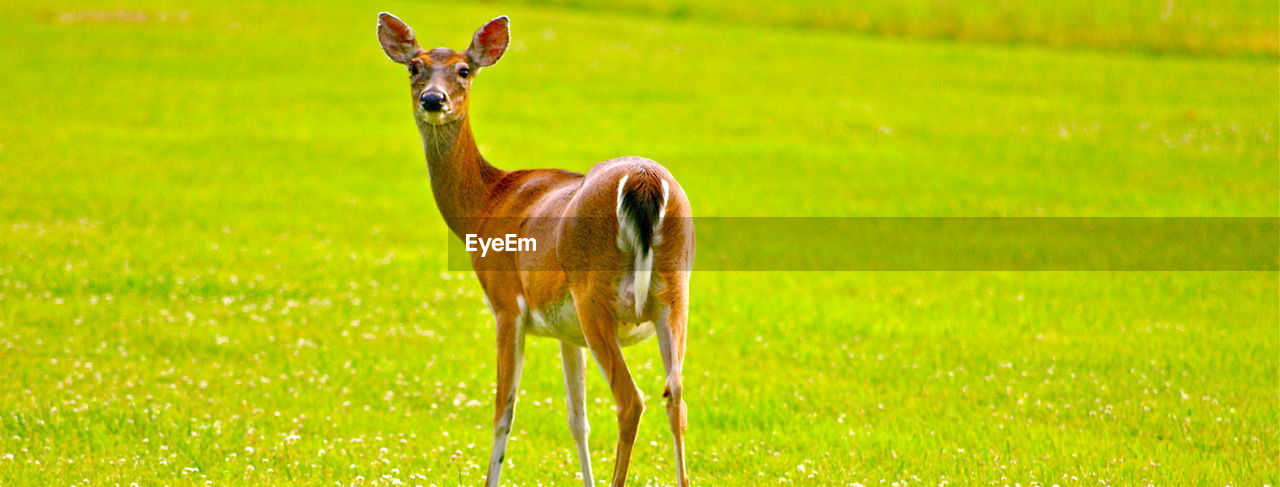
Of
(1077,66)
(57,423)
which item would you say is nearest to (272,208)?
(57,423)

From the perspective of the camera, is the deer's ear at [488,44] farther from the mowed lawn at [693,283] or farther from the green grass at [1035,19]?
the green grass at [1035,19]

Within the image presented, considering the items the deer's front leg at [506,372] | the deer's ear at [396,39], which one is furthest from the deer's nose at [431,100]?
the deer's front leg at [506,372]

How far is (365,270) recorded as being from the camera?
51.9 feet

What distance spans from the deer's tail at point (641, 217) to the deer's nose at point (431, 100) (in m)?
1.21

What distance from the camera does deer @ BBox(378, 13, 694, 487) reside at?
22.0 feet

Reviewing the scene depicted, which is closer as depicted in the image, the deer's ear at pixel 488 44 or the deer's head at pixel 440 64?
the deer's head at pixel 440 64

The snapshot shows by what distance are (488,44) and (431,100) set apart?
770 mm

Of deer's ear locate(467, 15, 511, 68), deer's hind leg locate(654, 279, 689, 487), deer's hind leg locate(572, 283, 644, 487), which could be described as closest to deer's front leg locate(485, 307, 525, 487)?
deer's hind leg locate(572, 283, 644, 487)

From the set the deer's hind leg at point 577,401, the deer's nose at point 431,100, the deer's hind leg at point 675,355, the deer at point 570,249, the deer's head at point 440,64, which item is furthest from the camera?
the deer's hind leg at point 577,401

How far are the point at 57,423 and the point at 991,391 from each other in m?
6.74

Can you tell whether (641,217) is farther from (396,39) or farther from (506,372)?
(396,39)

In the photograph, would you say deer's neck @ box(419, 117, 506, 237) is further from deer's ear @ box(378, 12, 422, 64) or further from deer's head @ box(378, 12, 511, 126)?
deer's ear @ box(378, 12, 422, 64)

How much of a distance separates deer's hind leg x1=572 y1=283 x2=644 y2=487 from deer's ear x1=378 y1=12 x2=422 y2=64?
79.7 inches

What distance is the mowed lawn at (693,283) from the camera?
9453mm
